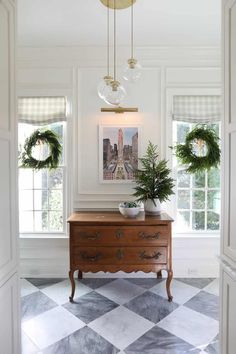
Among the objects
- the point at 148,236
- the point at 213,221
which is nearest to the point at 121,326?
the point at 148,236

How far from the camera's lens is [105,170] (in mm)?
3256

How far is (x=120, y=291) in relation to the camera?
9.61ft

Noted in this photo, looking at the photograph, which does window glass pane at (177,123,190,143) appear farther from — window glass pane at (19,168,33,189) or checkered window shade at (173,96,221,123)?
window glass pane at (19,168,33,189)

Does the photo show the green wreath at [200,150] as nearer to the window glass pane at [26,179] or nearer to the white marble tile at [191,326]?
the white marble tile at [191,326]

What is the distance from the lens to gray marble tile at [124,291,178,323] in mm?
2471

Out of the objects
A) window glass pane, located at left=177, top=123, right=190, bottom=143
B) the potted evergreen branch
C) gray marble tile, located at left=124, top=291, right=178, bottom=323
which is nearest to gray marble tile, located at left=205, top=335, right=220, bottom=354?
gray marble tile, located at left=124, top=291, right=178, bottom=323

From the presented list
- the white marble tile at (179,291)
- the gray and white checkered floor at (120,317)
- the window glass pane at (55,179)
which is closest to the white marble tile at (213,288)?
the gray and white checkered floor at (120,317)

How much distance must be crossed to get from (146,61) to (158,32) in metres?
0.39

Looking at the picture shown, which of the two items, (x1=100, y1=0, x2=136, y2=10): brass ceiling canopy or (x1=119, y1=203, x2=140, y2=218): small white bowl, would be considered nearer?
(x1=100, y1=0, x2=136, y2=10): brass ceiling canopy

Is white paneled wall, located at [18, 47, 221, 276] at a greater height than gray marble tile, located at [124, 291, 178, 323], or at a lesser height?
greater

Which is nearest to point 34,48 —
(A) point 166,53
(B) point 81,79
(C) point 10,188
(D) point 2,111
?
(B) point 81,79

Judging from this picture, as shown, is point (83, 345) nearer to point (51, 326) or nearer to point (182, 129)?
point (51, 326)

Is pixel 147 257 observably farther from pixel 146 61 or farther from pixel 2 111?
pixel 146 61

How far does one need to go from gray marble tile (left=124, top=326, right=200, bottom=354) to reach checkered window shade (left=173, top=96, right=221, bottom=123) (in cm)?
237
